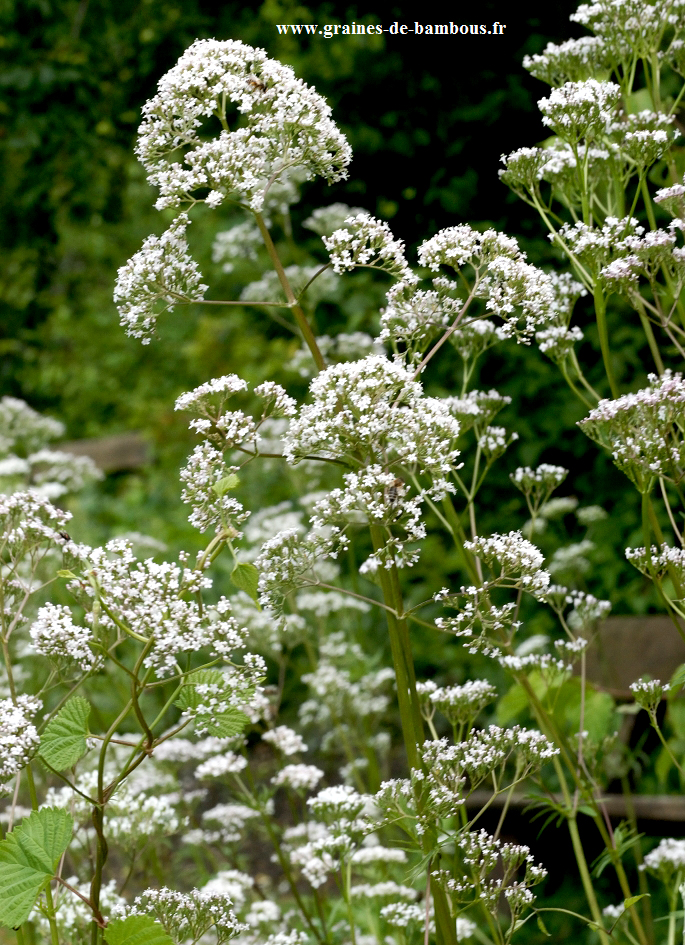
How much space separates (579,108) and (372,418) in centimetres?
82

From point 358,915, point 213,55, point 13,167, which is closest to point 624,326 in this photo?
point 358,915

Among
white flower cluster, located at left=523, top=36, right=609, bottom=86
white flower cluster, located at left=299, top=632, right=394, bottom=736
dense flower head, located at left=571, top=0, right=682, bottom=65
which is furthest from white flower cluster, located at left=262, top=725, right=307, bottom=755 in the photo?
dense flower head, located at left=571, top=0, right=682, bottom=65

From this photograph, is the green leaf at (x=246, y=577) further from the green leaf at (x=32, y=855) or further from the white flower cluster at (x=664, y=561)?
the white flower cluster at (x=664, y=561)

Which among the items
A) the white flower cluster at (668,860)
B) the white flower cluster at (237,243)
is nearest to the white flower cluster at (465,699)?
the white flower cluster at (668,860)

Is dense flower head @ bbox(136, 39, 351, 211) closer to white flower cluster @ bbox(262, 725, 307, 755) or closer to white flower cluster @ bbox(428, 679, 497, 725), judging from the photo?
white flower cluster @ bbox(428, 679, 497, 725)

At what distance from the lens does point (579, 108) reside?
6.59 ft

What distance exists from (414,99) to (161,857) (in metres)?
3.82

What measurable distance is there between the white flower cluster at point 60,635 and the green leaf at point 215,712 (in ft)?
0.59

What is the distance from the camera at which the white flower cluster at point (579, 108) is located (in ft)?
6.59

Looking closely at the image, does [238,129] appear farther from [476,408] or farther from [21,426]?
[21,426]

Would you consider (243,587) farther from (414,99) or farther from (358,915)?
(414,99)

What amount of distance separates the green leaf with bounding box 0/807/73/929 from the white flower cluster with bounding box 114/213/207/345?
0.85 m

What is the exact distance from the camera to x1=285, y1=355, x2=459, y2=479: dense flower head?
170 centimetres

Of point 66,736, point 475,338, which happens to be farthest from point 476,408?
point 66,736
